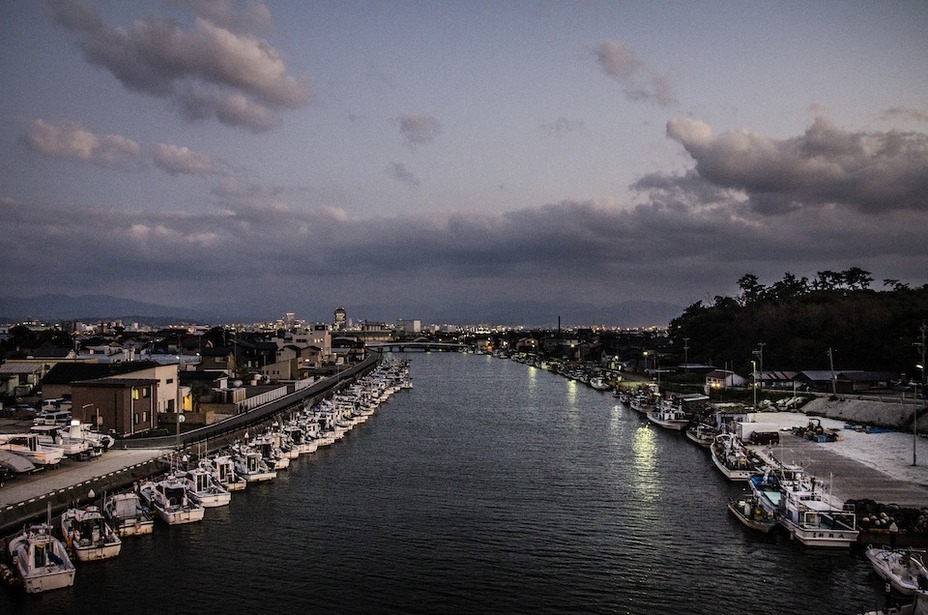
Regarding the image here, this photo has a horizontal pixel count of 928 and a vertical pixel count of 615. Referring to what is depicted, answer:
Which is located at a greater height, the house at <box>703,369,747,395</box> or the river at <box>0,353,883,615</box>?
the house at <box>703,369,747,395</box>

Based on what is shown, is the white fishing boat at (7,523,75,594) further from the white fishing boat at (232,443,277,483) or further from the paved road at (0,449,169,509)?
the white fishing boat at (232,443,277,483)

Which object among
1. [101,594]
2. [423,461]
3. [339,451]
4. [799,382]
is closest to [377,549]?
[101,594]

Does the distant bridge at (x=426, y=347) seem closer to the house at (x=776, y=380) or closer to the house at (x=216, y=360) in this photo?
the house at (x=216, y=360)

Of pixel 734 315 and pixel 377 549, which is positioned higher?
pixel 734 315

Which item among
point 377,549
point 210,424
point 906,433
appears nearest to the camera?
point 377,549

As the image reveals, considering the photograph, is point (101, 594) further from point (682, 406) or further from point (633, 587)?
point (682, 406)

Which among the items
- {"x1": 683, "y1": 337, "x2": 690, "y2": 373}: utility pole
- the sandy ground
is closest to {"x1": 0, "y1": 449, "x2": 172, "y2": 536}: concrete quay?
the sandy ground
